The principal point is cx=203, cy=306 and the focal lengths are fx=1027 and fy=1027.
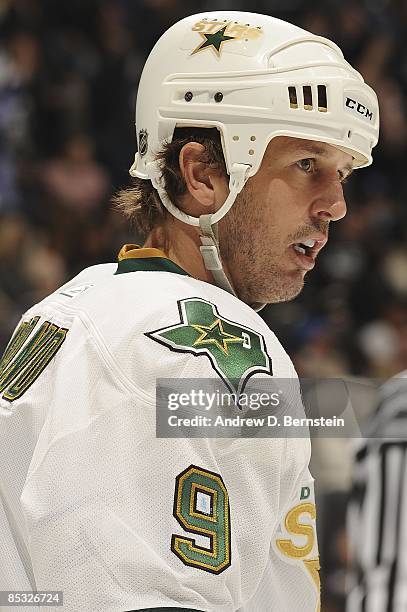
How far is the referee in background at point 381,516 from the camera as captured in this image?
1.68m

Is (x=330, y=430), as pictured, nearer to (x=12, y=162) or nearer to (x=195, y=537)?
(x=195, y=537)

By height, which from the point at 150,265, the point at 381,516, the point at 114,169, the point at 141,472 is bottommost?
the point at 381,516

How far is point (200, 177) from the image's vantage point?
2061 mm

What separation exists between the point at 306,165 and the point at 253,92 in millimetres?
182

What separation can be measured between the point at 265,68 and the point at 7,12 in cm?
513

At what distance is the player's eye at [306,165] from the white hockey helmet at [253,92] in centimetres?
6

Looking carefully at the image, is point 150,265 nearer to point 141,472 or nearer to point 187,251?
point 187,251

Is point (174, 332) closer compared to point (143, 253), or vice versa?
point (174, 332)

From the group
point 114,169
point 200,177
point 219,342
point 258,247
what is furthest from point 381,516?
point 114,169

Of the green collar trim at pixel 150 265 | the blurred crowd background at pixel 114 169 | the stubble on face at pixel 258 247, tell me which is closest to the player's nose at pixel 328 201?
the stubble on face at pixel 258 247

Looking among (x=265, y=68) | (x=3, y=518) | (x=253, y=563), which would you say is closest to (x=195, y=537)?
(x=253, y=563)

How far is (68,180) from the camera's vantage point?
20.7 ft

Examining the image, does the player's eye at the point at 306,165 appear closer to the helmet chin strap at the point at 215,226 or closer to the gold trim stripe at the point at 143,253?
the helmet chin strap at the point at 215,226

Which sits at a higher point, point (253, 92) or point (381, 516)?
point (253, 92)
